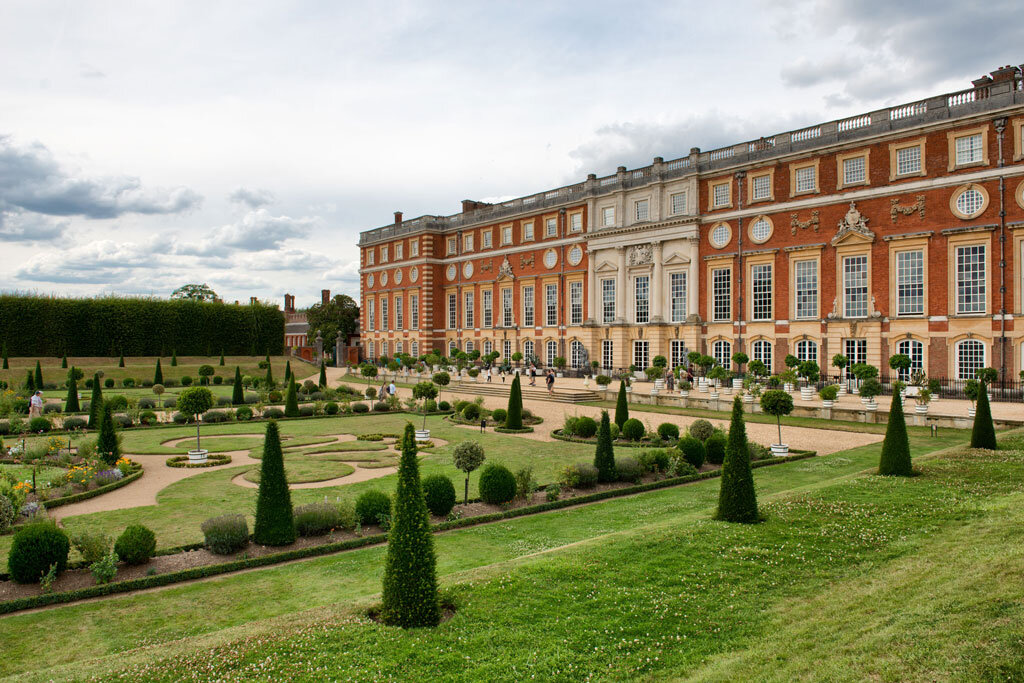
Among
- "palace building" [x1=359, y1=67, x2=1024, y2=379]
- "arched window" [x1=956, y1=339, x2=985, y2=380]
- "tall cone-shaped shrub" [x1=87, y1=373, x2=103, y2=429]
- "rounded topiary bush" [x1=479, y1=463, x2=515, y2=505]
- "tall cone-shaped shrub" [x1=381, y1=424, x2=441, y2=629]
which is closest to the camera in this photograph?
"tall cone-shaped shrub" [x1=381, y1=424, x2=441, y2=629]

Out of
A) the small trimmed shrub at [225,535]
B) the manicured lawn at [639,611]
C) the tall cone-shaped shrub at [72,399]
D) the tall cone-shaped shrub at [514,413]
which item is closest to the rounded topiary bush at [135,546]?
the small trimmed shrub at [225,535]

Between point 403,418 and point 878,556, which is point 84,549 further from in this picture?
point 403,418

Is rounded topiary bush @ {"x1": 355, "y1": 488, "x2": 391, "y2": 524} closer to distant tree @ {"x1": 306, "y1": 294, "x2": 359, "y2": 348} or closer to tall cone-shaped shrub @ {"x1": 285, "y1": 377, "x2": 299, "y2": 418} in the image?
tall cone-shaped shrub @ {"x1": 285, "y1": 377, "x2": 299, "y2": 418}

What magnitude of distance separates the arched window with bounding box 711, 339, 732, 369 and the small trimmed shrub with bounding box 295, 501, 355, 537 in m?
30.3

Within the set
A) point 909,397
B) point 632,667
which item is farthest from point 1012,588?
point 909,397

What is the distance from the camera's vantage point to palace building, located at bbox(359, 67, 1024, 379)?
28.2m

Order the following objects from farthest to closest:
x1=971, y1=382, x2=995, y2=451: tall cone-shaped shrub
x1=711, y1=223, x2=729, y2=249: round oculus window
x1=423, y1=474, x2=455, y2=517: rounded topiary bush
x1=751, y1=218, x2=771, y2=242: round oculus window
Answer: x1=711, y1=223, x2=729, y2=249: round oculus window < x1=751, y1=218, x2=771, y2=242: round oculus window < x1=971, y1=382, x2=995, y2=451: tall cone-shaped shrub < x1=423, y1=474, x2=455, y2=517: rounded topiary bush

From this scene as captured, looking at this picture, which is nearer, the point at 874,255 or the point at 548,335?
the point at 874,255

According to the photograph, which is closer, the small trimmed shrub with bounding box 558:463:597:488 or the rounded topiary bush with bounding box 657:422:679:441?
the small trimmed shrub with bounding box 558:463:597:488

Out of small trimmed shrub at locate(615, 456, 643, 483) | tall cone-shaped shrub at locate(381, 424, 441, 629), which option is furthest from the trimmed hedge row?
tall cone-shaped shrub at locate(381, 424, 441, 629)

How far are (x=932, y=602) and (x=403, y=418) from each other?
2417cm

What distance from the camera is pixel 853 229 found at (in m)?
32.0

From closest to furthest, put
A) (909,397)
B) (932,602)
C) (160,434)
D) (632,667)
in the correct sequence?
(632,667) < (932,602) < (160,434) < (909,397)

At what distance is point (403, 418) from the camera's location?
28969 millimetres
